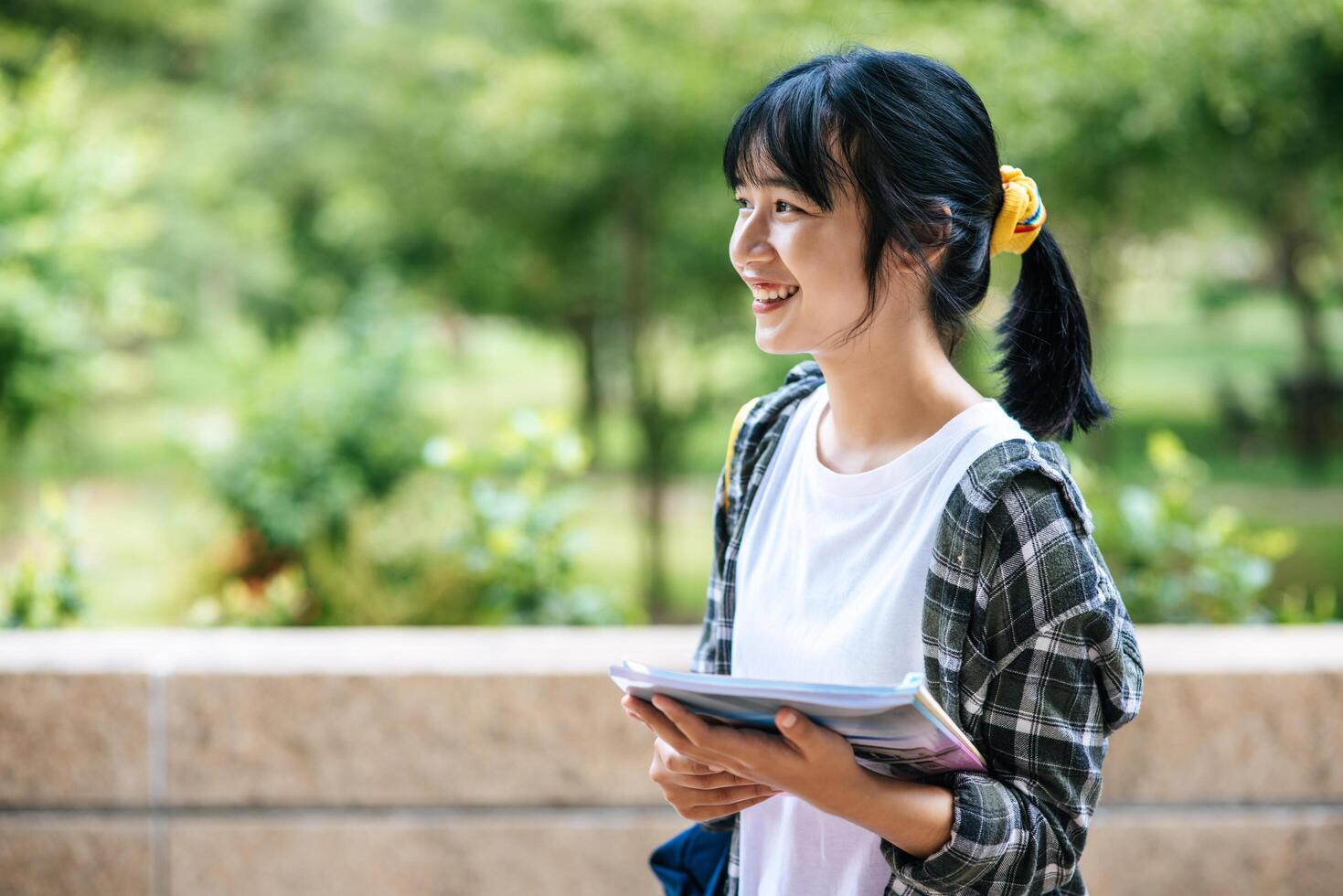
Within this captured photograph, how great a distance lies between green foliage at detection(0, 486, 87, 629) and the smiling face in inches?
89.5

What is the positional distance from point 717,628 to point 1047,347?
17.9 inches

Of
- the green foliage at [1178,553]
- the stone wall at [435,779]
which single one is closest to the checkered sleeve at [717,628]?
the stone wall at [435,779]

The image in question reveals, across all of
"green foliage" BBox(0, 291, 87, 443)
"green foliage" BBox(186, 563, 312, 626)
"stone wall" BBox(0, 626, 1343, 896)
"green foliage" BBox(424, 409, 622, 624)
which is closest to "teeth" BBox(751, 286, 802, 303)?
"stone wall" BBox(0, 626, 1343, 896)

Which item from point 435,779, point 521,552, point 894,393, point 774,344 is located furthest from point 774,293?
point 521,552

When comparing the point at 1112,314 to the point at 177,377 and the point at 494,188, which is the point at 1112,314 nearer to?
the point at 494,188

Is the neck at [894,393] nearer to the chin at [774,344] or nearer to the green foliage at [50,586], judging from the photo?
the chin at [774,344]

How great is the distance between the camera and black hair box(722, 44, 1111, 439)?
1.10m

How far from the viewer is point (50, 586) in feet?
9.27

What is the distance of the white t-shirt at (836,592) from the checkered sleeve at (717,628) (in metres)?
0.04

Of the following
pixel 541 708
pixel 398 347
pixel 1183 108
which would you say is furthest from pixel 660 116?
pixel 541 708

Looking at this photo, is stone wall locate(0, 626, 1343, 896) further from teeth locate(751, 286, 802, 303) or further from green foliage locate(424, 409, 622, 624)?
teeth locate(751, 286, 802, 303)

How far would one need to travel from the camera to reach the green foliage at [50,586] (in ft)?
9.20

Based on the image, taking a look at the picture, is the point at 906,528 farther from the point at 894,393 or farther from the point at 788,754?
the point at 788,754

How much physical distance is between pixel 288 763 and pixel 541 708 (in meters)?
0.48
